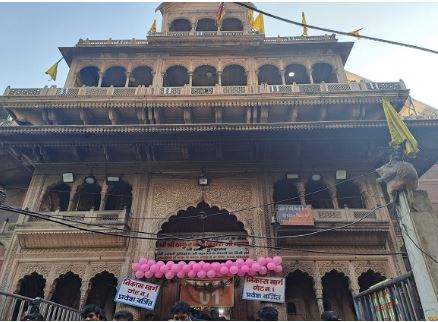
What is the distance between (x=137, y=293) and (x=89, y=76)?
462 inches

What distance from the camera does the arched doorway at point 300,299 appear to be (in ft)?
35.6

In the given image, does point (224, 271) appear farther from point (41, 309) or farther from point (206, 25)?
point (206, 25)

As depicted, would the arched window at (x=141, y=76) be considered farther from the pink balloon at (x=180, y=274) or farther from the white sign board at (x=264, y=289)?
the white sign board at (x=264, y=289)

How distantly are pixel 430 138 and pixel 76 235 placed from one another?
1243cm

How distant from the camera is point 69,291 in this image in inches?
439

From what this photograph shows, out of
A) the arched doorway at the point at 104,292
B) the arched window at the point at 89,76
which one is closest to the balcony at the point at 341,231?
the arched doorway at the point at 104,292

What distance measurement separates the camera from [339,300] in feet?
36.6

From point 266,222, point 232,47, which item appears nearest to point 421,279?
point 266,222

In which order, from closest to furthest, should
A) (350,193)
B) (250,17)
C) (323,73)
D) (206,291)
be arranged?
(206,291) → (350,193) → (323,73) → (250,17)

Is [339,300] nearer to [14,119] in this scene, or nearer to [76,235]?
[76,235]

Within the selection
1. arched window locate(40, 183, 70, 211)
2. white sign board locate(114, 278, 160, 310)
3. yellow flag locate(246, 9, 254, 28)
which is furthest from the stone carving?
yellow flag locate(246, 9, 254, 28)

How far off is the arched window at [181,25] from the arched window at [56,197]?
11.4m

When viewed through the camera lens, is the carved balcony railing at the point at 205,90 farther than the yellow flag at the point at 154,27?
No

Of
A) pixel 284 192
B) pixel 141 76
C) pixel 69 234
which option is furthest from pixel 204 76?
pixel 69 234
